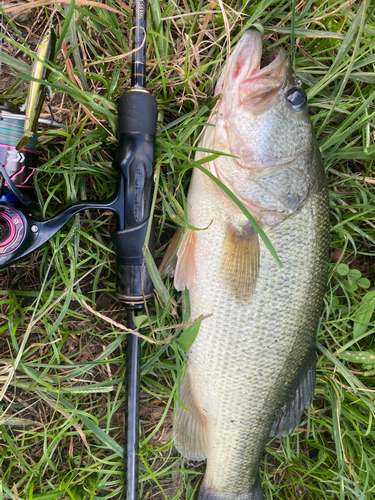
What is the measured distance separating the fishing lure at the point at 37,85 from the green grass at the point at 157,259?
0.21 metres

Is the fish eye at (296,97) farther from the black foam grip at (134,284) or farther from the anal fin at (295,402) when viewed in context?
the anal fin at (295,402)

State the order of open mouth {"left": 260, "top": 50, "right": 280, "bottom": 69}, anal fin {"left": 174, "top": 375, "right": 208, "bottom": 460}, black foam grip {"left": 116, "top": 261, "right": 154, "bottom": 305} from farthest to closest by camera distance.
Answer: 1. anal fin {"left": 174, "top": 375, "right": 208, "bottom": 460}
2. open mouth {"left": 260, "top": 50, "right": 280, "bottom": 69}
3. black foam grip {"left": 116, "top": 261, "right": 154, "bottom": 305}

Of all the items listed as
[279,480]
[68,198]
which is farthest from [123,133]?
[279,480]

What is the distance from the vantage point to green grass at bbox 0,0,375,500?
5.38 ft

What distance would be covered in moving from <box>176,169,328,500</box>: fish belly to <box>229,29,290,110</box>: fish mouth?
0.46 metres

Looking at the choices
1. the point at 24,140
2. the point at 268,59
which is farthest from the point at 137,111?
the point at 268,59

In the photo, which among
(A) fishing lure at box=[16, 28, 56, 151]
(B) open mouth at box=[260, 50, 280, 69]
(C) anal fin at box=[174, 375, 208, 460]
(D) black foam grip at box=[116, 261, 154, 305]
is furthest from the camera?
(C) anal fin at box=[174, 375, 208, 460]

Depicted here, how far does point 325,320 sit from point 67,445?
1630 millimetres

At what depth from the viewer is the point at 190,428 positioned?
Result: 5.75 feet

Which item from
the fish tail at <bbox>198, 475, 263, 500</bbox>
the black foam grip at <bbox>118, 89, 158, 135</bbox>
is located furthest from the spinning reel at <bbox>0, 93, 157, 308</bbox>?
the fish tail at <bbox>198, 475, 263, 500</bbox>

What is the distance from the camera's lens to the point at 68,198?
1.61 meters

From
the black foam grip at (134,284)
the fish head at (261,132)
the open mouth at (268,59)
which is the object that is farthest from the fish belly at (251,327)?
the open mouth at (268,59)

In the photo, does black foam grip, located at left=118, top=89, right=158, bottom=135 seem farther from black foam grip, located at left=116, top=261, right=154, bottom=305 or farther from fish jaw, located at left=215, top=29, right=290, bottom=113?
black foam grip, located at left=116, top=261, right=154, bottom=305

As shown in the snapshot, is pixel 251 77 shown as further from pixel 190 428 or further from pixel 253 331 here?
pixel 190 428
